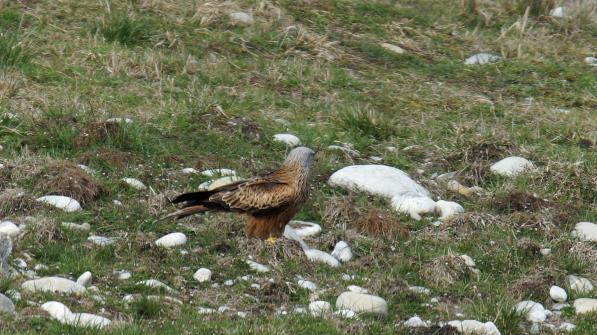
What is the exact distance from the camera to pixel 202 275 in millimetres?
7637

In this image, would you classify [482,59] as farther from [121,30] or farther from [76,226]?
[76,226]

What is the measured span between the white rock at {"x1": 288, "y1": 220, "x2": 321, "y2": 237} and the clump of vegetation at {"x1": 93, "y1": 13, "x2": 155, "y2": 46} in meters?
4.39

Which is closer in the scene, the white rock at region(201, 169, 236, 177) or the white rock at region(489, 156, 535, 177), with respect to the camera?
the white rock at region(201, 169, 236, 177)

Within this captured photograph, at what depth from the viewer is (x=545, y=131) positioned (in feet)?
38.0

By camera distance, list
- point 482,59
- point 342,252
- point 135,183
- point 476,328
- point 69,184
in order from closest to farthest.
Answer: point 476,328
point 342,252
point 69,184
point 135,183
point 482,59

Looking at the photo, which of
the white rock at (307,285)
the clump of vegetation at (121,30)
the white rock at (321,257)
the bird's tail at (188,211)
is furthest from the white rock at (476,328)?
the clump of vegetation at (121,30)

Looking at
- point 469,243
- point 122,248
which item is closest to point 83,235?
point 122,248

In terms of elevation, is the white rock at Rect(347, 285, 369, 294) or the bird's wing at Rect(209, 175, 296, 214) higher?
the bird's wing at Rect(209, 175, 296, 214)

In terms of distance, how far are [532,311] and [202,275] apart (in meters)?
2.16

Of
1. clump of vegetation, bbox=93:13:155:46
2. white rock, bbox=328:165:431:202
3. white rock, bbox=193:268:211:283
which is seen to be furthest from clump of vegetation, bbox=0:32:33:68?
white rock, bbox=193:268:211:283

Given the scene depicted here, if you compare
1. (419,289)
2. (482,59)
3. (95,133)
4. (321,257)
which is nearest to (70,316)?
(321,257)

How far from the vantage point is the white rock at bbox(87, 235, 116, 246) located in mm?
7977

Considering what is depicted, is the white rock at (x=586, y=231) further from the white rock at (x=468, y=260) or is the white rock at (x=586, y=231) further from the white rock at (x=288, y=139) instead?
the white rock at (x=288, y=139)

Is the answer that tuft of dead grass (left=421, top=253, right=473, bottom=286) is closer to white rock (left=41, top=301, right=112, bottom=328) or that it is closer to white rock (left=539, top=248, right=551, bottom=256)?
white rock (left=539, top=248, right=551, bottom=256)
